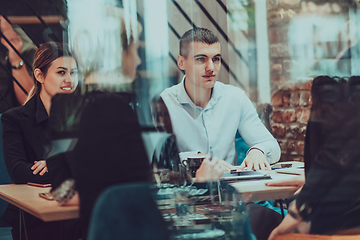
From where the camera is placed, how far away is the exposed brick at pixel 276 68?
176cm

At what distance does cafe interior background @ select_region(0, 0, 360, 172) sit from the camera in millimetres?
1571

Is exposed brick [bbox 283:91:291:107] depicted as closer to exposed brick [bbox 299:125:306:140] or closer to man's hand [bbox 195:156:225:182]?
exposed brick [bbox 299:125:306:140]

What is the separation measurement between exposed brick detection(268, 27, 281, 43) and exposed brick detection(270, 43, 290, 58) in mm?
26

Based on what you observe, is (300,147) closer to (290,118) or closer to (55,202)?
(290,118)

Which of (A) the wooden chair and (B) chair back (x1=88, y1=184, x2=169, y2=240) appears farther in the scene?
(A) the wooden chair

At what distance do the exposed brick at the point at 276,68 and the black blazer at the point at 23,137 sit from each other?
1158 millimetres

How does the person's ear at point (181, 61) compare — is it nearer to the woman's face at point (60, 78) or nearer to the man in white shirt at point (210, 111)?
the man in white shirt at point (210, 111)

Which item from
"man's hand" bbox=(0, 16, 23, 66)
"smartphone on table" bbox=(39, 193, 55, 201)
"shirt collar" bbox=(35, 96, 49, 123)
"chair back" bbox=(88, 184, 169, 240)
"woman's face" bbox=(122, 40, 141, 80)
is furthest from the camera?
"man's hand" bbox=(0, 16, 23, 66)

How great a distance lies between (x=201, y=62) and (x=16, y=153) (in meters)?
1.01

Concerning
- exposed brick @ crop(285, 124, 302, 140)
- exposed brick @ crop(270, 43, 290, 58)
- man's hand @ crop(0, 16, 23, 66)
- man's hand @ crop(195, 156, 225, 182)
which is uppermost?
man's hand @ crop(0, 16, 23, 66)

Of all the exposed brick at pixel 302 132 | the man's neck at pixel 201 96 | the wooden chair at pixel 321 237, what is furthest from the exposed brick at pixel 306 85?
the wooden chair at pixel 321 237

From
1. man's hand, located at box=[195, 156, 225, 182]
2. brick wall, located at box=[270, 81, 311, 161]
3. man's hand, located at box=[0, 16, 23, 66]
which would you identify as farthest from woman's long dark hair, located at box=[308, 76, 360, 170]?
man's hand, located at box=[0, 16, 23, 66]

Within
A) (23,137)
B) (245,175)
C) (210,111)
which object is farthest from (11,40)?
(245,175)

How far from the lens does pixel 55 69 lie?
5.91 ft
